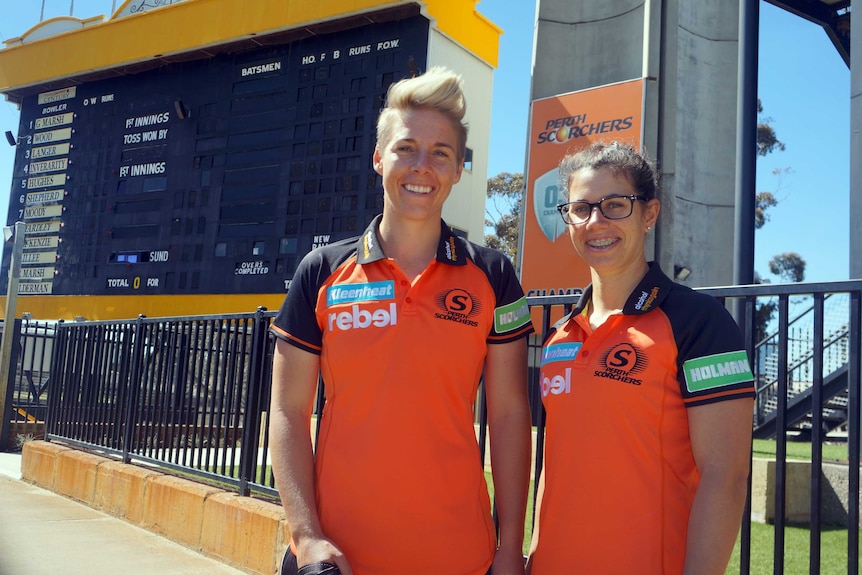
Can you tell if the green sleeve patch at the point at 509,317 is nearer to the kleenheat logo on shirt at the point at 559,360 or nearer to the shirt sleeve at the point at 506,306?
the shirt sleeve at the point at 506,306

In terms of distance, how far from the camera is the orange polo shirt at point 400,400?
71.7 inches

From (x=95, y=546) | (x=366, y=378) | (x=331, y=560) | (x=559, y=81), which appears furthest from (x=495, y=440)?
(x=559, y=81)

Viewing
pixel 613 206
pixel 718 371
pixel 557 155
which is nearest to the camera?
pixel 718 371

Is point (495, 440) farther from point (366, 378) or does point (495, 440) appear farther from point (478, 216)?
point (478, 216)

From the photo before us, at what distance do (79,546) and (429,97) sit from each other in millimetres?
4345

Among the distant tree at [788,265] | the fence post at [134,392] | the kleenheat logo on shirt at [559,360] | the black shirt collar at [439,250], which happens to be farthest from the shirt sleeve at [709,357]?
the distant tree at [788,265]

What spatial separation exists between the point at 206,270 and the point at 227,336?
1320cm

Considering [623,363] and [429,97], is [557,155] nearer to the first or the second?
[429,97]

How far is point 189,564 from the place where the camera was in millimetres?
4637

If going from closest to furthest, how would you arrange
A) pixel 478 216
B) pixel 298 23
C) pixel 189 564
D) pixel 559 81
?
pixel 189 564 < pixel 559 81 < pixel 298 23 < pixel 478 216

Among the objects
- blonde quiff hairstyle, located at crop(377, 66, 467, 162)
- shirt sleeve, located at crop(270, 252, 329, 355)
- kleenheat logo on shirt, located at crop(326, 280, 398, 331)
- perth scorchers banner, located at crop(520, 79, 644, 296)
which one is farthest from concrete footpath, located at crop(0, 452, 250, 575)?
perth scorchers banner, located at crop(520, 79, 644, 296)

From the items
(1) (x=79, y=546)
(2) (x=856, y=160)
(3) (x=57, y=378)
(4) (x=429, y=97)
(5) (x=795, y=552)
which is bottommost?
(1) (x=79, y=546)

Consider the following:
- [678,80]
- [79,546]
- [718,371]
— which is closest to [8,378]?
[79,546]

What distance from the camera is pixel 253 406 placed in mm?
4766
